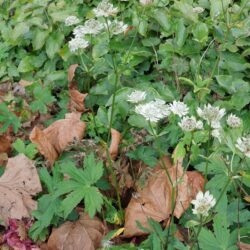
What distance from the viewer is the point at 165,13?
2.61 m

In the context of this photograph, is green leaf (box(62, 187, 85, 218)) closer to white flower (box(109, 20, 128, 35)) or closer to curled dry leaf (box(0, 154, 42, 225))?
curled dry leaf (box(0, 154, 42, 225))

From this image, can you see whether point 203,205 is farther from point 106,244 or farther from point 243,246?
point 106,244

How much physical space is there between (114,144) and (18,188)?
43 centimetres

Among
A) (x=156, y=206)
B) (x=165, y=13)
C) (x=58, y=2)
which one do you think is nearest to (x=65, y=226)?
(x=156, y=206)

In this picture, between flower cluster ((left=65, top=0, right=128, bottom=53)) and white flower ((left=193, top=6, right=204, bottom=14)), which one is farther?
white flower ((left=193, top=6, right=204, bottom=14))

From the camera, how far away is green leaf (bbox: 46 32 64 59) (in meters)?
2.76

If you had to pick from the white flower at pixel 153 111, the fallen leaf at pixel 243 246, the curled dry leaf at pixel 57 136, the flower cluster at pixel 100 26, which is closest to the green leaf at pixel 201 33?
the flower cluster at pixel 100 26

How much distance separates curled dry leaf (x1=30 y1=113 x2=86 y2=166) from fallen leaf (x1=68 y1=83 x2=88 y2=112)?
0.16 m

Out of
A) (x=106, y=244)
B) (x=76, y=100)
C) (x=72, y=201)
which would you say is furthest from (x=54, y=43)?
(x=106, y=244)

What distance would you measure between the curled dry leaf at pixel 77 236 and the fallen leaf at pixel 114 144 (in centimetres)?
31

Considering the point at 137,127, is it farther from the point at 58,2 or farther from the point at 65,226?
the point at 58,2

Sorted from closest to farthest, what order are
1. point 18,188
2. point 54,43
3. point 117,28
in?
point 117,28, point 18,188, point 54,43

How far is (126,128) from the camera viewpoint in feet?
7.41

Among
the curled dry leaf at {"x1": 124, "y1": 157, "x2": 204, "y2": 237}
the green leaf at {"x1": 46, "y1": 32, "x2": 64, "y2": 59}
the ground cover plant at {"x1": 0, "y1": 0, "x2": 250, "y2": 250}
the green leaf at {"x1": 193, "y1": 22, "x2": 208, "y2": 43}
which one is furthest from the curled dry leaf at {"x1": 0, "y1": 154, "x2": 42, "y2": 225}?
the green leaf at {"x1": 193, "y1": 22, "x2": 208, "y2": 43}
